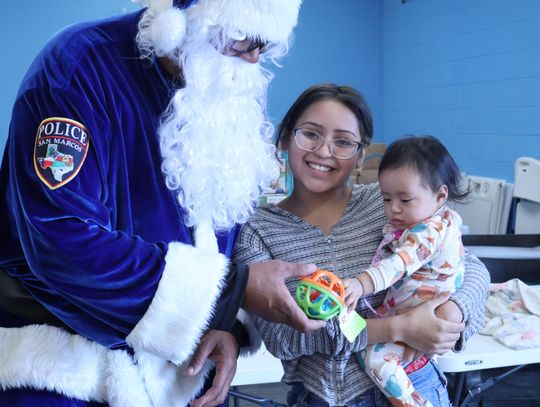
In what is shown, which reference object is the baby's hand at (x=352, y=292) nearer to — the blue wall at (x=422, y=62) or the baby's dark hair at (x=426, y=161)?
the baby's dark hair at (x=426, y=161)

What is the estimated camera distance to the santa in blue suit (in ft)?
3.13

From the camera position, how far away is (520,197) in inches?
143

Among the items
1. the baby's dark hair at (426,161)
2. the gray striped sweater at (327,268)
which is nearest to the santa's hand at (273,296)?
the gray striped sweater at (327,268)

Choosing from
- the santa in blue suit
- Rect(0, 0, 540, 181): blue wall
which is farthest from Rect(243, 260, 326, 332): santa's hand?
Rect(0, 0, 540, 181): blue wall

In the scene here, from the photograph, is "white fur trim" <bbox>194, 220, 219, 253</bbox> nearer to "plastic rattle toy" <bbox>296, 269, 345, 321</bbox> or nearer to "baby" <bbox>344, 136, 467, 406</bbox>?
"plastic rattle toy" <bbox>296, 269, 345, 321</bbox>

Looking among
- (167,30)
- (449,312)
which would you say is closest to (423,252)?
(449,312)

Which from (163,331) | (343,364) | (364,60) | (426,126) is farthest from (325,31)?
(163,331)

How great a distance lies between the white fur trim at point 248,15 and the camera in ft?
3.77

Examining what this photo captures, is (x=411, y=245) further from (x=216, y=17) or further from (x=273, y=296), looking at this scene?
(x=216, y=17)

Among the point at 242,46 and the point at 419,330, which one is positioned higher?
the point at 242,46

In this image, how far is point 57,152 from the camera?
0.94 metres

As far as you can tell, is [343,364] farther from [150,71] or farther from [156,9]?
[156,9]

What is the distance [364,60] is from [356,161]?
4456mm

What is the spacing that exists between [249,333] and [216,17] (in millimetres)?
793
